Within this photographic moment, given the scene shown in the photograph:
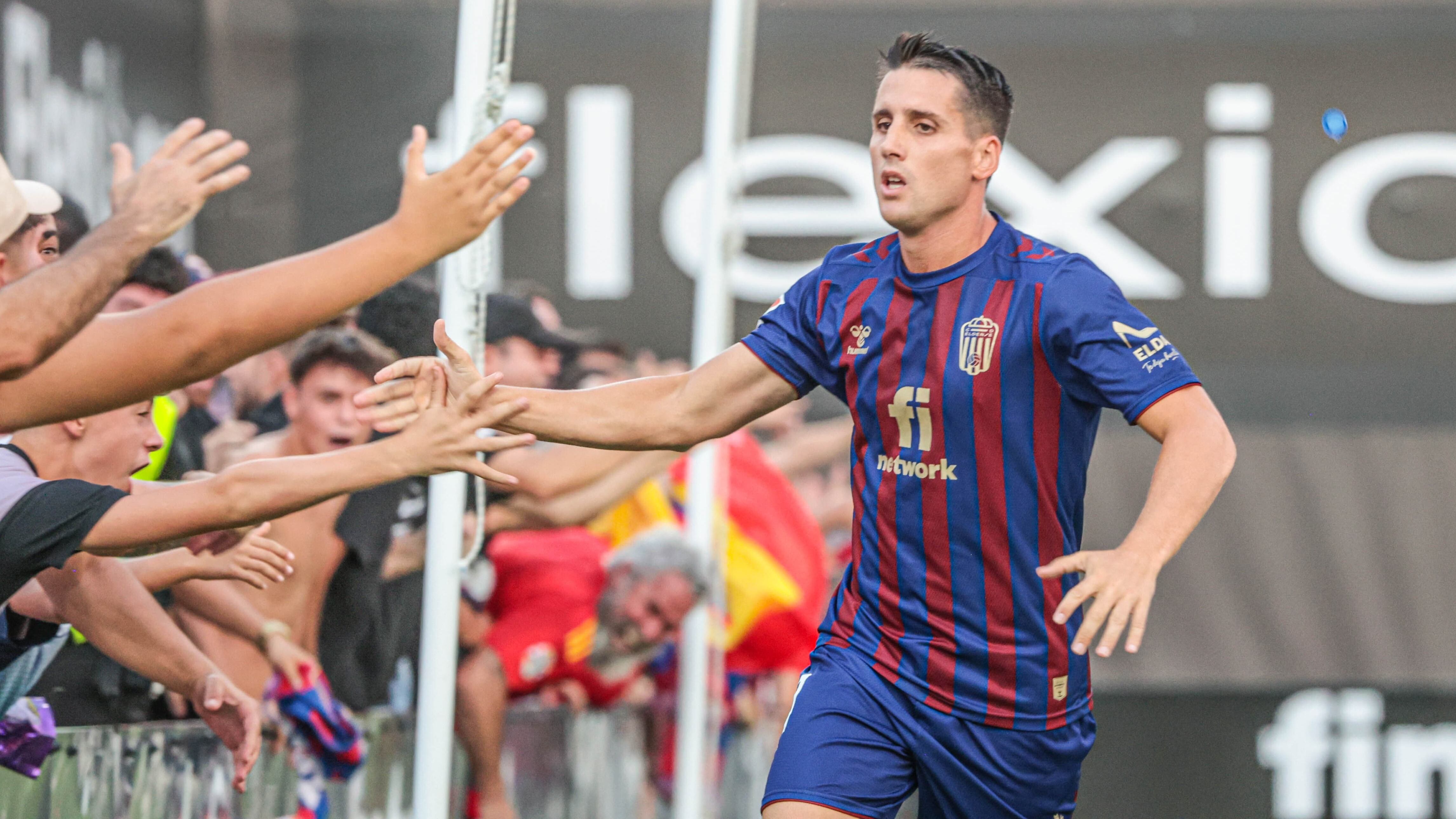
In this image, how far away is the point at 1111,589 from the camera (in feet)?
8.61

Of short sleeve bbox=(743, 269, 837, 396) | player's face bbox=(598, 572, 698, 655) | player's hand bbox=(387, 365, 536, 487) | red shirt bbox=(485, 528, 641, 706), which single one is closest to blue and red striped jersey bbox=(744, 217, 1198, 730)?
short sleeve bbox=(743, 269, 837, 396)

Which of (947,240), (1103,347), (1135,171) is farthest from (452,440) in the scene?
(1135,171)

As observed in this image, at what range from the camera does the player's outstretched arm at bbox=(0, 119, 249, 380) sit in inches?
98.5

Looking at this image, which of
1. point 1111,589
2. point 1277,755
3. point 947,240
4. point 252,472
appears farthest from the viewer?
point 1277,755

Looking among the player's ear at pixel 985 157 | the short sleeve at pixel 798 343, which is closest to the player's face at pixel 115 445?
the short sleeve at pixel 798 343

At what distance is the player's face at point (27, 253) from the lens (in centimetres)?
294

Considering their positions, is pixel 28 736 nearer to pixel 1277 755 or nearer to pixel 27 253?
pixel 27 253

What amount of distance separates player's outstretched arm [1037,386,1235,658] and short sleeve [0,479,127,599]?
152 cm

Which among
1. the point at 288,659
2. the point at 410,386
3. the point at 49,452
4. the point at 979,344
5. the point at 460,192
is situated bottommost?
the point at 288,659

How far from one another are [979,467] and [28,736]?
1.85 metres

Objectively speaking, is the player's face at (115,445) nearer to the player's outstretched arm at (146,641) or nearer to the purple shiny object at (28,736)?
→ the player's outstretched arm at (146,641)

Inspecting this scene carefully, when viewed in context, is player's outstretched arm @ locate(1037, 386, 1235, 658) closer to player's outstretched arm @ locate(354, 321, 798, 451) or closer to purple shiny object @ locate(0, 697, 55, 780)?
player's outstretched arm @ locate(354, 321, 798, 451)

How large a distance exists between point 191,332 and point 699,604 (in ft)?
11.6

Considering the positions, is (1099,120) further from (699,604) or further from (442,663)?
(442,663)
